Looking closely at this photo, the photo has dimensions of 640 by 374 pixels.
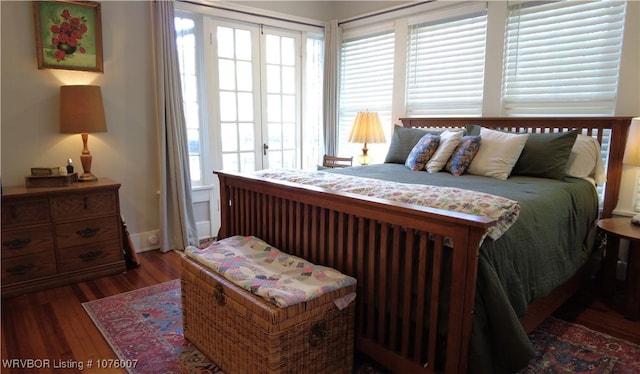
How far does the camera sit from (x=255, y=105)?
13.9 ft

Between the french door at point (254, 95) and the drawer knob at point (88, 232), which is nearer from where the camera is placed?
the drawer knob at point (88, 232)

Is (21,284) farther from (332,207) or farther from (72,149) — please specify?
(332,207)

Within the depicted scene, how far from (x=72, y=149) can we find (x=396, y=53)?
308 cm

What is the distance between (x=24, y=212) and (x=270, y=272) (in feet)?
6.37

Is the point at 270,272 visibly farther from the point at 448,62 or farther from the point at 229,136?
the point at 448,62

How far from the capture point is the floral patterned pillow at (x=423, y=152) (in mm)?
3141

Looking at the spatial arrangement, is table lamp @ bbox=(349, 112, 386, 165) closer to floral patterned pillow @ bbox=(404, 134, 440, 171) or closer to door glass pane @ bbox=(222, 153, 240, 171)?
floral patterned pillow @ bbox=(404, 134, 440, 171)

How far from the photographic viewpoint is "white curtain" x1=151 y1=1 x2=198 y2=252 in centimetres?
340

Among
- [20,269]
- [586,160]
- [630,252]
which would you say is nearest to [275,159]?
[20,269]

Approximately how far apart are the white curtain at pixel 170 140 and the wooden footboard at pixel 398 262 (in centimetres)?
163

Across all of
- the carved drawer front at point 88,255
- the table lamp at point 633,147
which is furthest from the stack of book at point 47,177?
the table lamp at point 633,147

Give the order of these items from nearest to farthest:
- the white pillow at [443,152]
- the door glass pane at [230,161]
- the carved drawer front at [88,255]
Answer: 1. the carved drawer front at [88,255]
2. the white pillow at [443,152]
3. the door glass pane at [230,161]

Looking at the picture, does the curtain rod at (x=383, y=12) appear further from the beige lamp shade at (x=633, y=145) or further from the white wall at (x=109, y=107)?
the beige lamp shade at (x=633, y=145)

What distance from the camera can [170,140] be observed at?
3523mm
